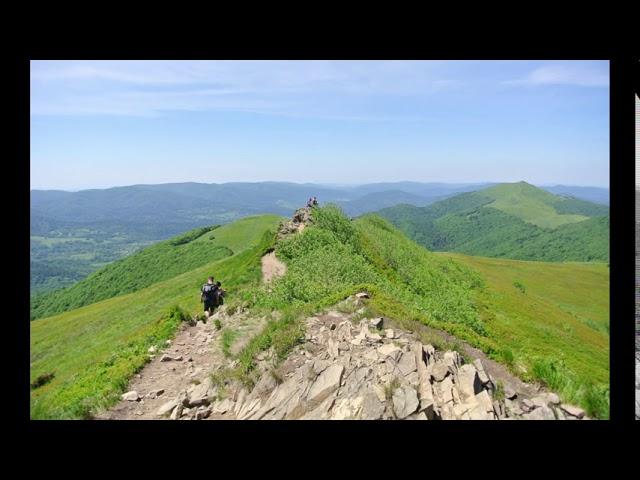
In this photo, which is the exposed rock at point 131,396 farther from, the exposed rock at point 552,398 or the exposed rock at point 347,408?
the exposed rock at point 552,398

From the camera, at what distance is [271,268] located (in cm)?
1720

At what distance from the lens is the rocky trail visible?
7.39 metres

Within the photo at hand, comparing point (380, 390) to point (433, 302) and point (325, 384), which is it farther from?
point (433, 302)

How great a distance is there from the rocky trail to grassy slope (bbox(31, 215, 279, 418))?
3.28 feet

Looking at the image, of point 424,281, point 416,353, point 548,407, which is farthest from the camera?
point 424,281

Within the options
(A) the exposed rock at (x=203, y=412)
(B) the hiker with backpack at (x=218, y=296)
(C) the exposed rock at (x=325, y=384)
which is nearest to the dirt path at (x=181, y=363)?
(B) the hiker with backpack at (x=218, y=296)

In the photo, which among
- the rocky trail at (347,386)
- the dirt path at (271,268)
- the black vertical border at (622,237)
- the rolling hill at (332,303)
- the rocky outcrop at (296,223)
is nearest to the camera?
the black vertical border at (622,237)

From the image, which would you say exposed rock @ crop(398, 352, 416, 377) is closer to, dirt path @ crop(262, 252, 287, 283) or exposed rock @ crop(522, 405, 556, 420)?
exposed rock @ crop(522, 405, 556, 420)

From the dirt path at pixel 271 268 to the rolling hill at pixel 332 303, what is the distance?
35 centimetres

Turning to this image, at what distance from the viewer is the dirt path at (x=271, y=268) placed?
16203 mm
